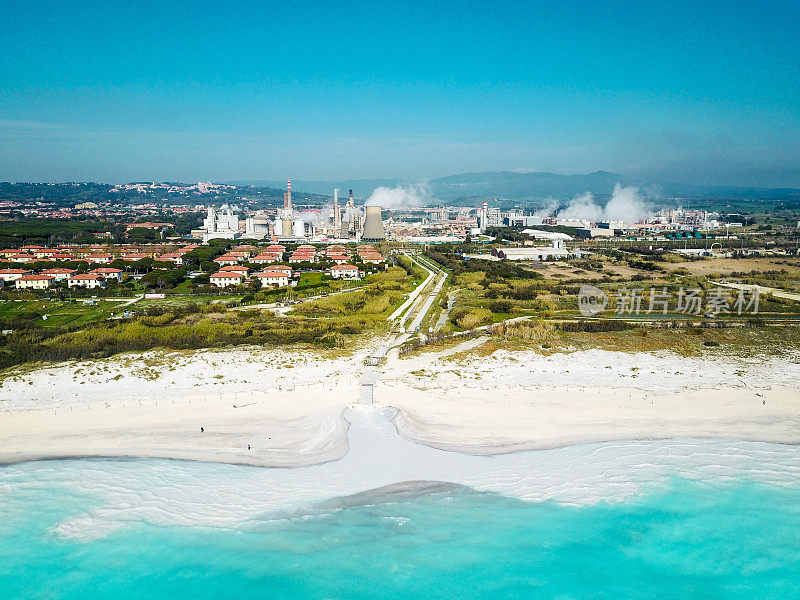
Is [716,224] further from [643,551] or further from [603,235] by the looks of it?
[643,551]

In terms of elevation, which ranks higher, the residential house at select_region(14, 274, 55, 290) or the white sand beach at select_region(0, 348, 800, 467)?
the residential house at select_region(14, 274, 55, 290)

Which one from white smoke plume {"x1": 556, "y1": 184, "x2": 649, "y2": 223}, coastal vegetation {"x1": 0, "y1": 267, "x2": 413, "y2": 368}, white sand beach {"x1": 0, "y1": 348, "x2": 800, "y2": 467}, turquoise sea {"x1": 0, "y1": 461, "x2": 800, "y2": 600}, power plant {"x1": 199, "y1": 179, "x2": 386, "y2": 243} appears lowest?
turquoise sea {"x1": 0, "y1": 461, "x2": 800, "y2": 600}

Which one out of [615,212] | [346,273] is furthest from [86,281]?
[615,212]

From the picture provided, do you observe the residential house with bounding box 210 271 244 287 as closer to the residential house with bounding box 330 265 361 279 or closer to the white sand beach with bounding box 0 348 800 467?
the residential house with bounding box 330 265 361 279

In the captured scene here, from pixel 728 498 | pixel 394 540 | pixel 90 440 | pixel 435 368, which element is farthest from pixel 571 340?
pixel 90 440

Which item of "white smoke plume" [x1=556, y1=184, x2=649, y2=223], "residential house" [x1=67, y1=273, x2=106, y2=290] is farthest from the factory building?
"white smoke plume" [x1=556, y1=184, x2=649, y2=223]

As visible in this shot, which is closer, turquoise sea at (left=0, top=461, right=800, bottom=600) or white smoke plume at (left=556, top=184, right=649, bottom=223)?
turquoise sea at (left=0, top=461, right=800, bottom=600)
